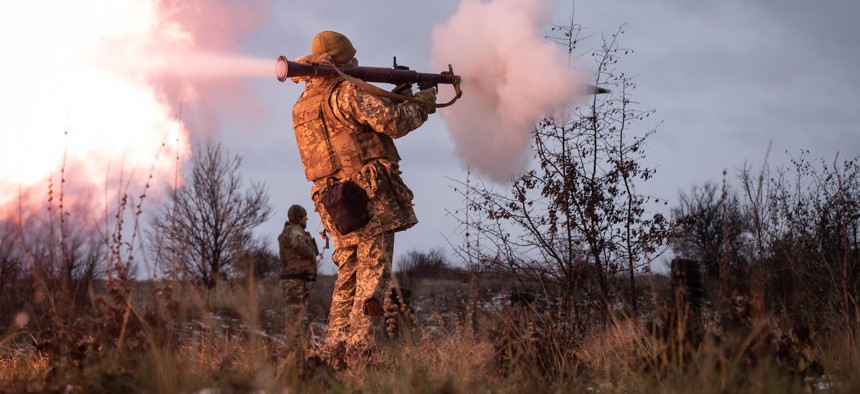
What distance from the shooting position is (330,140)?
21.2 feet

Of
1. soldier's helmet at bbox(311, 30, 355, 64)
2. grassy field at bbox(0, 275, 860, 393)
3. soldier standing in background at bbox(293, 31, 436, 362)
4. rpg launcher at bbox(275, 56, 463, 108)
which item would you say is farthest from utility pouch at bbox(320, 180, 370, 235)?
grassy field at bbox(0, 275, 860, 393)

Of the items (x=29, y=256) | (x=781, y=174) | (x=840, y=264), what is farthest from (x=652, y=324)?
(x=781, y=174)

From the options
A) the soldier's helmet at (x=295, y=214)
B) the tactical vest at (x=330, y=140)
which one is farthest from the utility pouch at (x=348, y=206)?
the soldier's helmet at (x=295, y=214)

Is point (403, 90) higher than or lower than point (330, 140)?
higher

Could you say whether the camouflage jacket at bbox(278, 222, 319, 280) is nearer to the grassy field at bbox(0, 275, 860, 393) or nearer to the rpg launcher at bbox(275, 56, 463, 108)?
the rpg launcher at bbox(275, 56, 463, 108)

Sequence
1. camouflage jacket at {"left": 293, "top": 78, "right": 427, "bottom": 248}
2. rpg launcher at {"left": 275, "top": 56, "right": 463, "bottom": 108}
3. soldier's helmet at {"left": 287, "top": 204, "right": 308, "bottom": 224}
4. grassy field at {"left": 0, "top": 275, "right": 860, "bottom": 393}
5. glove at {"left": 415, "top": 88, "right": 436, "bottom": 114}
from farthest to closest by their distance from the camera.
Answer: soldier's helmet at {"left": 287, "top": 204, "right": 308, "bottom": 224} < glove at {"left": 415, "top": 88, "right": 436, "bottom": 114} < rpg launcher at {"left": 275, "top": 56, "right": 463, "bottom": 108} < camouflage jacket at {"left": 293, "top": 78, "right": 427, "bottom": 248} < grassy field at {"left": 0, "top": 275, "right": 860, "bottom": 393}

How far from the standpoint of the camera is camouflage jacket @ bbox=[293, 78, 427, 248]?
6.15 m

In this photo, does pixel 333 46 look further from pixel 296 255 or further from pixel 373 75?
pixel 296 255

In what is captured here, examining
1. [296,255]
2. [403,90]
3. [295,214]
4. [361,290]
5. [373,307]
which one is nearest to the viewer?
[373,307]

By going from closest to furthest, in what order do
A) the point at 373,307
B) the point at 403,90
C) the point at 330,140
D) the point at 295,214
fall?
the point at 373,307, the point at 330,140, the point at 403,90, the point at 295,214

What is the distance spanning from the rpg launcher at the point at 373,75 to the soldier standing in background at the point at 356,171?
7 centimetres

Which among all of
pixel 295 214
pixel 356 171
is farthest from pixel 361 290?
pixel 295 214

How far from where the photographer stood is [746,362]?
3.75 meters

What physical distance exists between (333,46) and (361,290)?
6.45 ft
